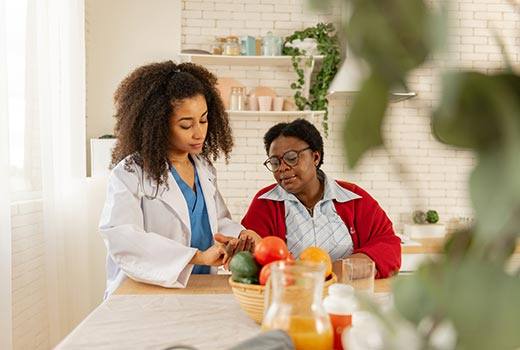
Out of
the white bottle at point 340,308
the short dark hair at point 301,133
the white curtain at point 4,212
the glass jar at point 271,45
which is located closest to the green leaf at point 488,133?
the white bottle at point 340,308

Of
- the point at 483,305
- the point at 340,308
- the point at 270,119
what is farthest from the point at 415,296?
the point at 270,119

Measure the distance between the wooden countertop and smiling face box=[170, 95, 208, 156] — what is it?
50cm

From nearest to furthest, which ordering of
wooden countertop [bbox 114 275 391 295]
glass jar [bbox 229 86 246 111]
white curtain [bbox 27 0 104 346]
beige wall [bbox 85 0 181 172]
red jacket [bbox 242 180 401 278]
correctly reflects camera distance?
wooden countertop [bbox 114 275 391 295] < red jacket [bbox 242 180 401 278] < white curtain [bbox 27 0 104 346] < beige wall [bbox 85 0 181 172] < glass jar [bbox 229 86 246 111]

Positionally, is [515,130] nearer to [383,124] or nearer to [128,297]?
[383,124]

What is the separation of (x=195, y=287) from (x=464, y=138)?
1722mm

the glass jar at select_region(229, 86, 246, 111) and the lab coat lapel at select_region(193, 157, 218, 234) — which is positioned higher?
the glass jar at select_region(229, 86, 246, 111)

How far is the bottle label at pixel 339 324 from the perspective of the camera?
115 centimetres

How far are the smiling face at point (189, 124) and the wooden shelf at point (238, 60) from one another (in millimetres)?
2239

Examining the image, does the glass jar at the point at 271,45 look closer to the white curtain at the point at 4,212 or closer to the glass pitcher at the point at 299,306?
the white curtain at the point at 4,212

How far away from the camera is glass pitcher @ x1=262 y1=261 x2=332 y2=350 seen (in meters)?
0.97

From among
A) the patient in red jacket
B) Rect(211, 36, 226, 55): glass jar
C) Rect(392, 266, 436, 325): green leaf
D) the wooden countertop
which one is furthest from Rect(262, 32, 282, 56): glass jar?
Rect(392, 266, 436, 325): green leaf

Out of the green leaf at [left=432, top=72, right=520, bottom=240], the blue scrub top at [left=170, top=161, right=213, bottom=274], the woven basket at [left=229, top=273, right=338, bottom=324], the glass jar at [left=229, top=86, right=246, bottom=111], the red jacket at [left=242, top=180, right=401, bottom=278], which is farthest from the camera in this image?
the glass jar at [left=229, top=86, right=246, bottom=111]

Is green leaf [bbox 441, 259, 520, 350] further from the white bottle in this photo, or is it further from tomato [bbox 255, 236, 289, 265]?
tomato [bbox 255, 236, 289, 265]

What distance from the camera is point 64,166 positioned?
11.1 ft
